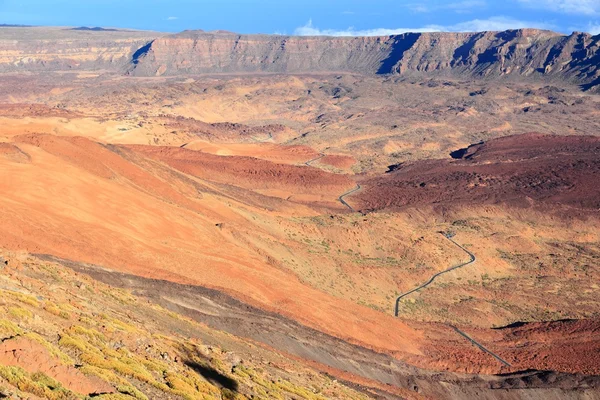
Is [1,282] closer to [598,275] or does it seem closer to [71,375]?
[71,375]

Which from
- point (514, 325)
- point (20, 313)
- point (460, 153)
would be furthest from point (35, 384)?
point (460, 153)

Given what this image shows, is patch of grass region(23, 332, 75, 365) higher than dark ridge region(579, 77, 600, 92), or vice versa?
dark ridge region(579, 77, 600, 92)

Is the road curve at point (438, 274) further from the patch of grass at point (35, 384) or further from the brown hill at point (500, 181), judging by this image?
the patch of grass at point (35, 384)

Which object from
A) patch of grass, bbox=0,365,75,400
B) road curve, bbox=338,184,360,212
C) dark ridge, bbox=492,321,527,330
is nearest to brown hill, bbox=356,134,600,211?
road curve, bbox=338,184,360,212

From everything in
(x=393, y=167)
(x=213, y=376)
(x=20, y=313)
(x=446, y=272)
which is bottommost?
(x=213, y=376)

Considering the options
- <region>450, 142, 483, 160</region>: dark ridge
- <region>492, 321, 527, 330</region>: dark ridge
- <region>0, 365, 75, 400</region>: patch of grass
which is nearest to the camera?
<region>0, 365, 75, 400</region>: patch of grass

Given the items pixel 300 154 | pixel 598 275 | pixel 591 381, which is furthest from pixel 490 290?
pixel 300 154

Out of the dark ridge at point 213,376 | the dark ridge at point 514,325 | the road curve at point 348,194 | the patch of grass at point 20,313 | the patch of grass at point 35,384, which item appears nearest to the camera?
the patch of grass at point 35,384

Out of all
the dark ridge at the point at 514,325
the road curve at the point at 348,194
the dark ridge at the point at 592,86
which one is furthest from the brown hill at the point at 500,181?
Result: the dark ridge at the point at 592,86

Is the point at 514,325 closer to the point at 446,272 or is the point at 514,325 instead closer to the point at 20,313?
the point at 446,272

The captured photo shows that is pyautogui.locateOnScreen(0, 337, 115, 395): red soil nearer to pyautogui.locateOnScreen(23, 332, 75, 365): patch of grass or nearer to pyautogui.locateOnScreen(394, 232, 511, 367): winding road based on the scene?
pyautogui.locateOnScreen(23, 332, 75, 365): patch of grass

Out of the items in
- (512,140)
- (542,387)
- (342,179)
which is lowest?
(542,387)
